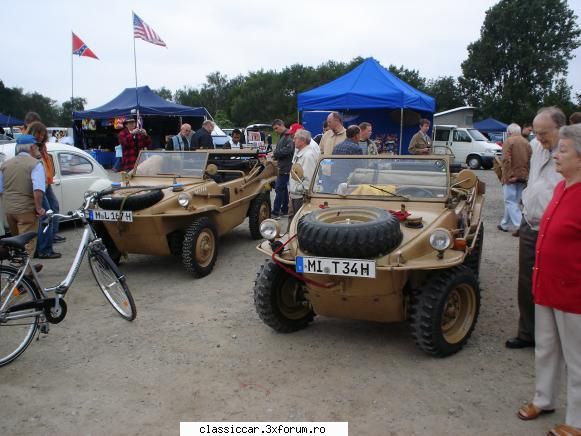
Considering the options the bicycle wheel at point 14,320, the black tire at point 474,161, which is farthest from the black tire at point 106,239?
the black tire at point 474,161

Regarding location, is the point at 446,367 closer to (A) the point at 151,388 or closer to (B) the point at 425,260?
(B) the point at 425,260

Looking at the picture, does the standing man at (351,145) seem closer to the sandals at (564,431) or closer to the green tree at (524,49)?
the sandals at (564,431)

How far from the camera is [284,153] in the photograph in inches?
347

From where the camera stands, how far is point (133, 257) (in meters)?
7.36

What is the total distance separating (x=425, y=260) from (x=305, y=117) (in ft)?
40.7

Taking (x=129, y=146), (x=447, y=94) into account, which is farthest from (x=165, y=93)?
(x=129, y=146)

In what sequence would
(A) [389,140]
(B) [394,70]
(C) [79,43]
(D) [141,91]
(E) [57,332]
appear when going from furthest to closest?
(B) [394,70] → (D) [141,91] → (C) [79,43] → (A) [389,140] → (E) [57,332]

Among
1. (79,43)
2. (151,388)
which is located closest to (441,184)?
(151,388)

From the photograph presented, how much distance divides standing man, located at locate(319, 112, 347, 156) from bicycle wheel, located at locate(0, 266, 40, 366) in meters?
4.64

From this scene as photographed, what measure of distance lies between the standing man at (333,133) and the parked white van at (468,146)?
523 inches

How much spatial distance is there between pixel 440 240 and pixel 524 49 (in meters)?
47.8

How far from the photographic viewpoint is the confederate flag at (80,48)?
59.0 ft

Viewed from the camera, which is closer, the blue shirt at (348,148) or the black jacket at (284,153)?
the blue shirt at (348,148)

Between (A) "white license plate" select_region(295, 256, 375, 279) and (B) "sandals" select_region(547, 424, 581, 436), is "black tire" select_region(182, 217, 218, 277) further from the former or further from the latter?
(B) "sandals" select_region(547, 424, 581, 436)
